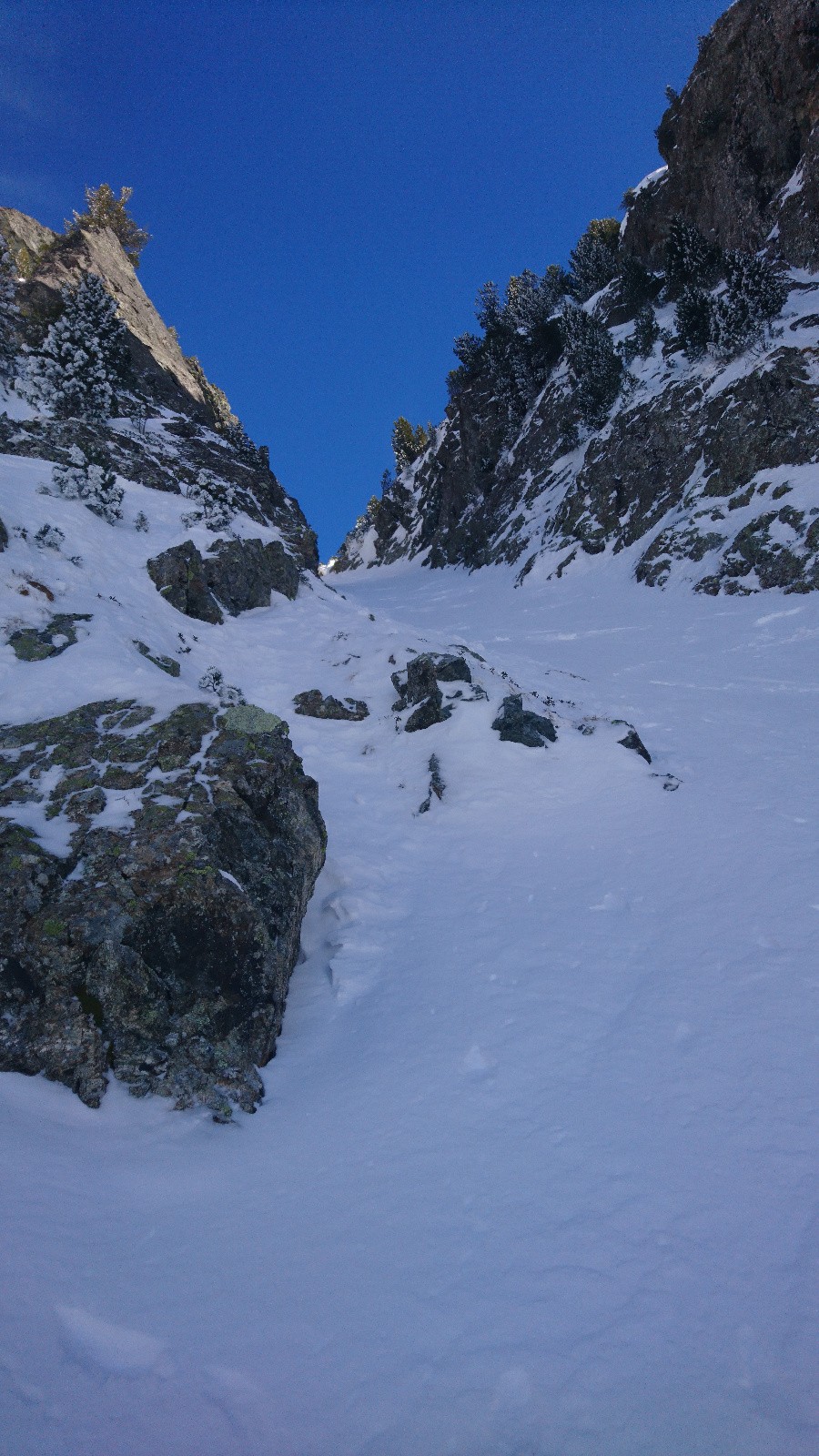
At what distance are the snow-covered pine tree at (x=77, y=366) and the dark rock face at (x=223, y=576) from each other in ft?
37.1

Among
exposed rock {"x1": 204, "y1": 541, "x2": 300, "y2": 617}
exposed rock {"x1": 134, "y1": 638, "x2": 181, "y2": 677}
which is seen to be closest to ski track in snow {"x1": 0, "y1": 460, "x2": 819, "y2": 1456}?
exposed rock {"x1": 134, "y1": 638, "x2": 181, "y2": 677}

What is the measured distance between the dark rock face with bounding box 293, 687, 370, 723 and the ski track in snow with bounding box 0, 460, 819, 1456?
16.0 feet

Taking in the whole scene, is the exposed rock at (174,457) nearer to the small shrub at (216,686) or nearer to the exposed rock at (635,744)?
the small shrub at (216,686)

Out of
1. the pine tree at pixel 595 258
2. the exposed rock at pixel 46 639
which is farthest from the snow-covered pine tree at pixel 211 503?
the pine tree at pixel 595 258

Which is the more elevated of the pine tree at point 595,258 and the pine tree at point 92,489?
the pine tree at point 595,258

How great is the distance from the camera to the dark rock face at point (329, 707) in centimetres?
1392

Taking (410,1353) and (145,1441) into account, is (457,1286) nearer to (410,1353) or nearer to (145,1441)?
(410,1353)

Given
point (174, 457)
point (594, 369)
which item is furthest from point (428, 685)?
point (594, 369)

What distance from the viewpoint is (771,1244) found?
3344 millimetres

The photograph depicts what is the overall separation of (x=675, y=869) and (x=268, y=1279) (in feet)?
19.2

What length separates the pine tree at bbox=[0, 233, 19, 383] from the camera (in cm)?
2366

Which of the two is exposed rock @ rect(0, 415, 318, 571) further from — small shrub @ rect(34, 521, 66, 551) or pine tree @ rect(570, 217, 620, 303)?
pine tree @ rect(570, 217, 620, 303)

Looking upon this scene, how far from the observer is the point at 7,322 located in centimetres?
2656

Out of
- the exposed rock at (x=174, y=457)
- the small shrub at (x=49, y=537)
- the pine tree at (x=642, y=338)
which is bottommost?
the small shrub at (x=49, y=537)
